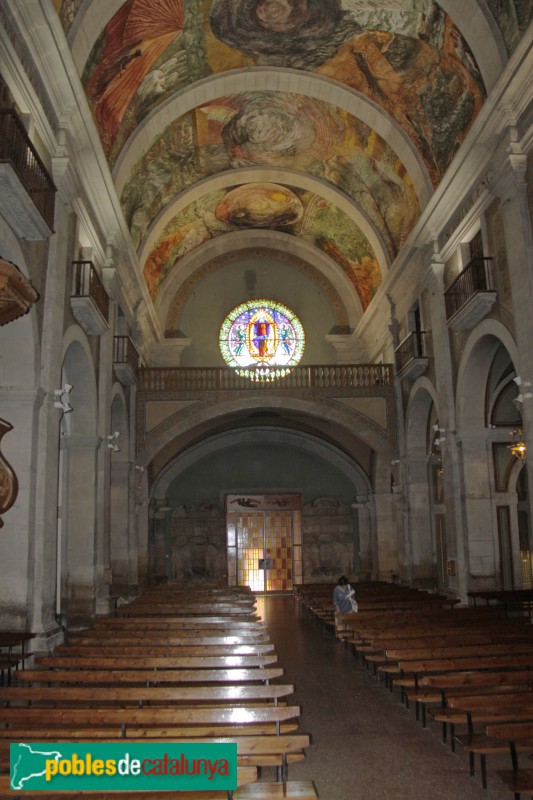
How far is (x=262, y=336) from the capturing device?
87.4ft

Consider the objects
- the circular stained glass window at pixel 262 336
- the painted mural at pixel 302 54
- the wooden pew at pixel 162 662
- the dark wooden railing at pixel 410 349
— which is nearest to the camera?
the wooden pew at pixel 162 662

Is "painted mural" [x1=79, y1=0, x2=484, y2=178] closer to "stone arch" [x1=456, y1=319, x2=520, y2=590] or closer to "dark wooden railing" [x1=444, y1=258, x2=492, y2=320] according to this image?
"dark wooden railing" [x1=444, y1=258, x2=492, y2=320]

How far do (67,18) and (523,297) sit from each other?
8.83 meters

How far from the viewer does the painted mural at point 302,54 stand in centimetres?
1405

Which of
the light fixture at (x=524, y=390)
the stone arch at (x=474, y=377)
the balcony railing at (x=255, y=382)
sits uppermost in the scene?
the balcony railing at (x=255, y=382)

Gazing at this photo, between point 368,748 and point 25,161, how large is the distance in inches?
316

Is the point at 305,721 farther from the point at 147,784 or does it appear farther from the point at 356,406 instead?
the point at 356,406

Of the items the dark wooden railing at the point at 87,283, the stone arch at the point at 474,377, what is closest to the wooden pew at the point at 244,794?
the dark wooden railing at the point at 87,283

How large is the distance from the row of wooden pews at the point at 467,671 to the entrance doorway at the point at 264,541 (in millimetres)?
12533

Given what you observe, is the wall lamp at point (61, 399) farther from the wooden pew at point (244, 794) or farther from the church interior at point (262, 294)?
the wooden pew at point (244, 794)

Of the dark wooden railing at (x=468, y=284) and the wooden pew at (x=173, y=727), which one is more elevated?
the dark wooden railing at (x=468, y=284)

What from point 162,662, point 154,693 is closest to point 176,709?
point 154,693

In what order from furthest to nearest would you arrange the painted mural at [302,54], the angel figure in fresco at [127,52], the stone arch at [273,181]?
the stone arch at [273,181] < the painted mural at [302,54] < the angel figure in fresco at [127,52]

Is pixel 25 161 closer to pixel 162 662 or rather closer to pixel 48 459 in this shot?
pixel 48 459
